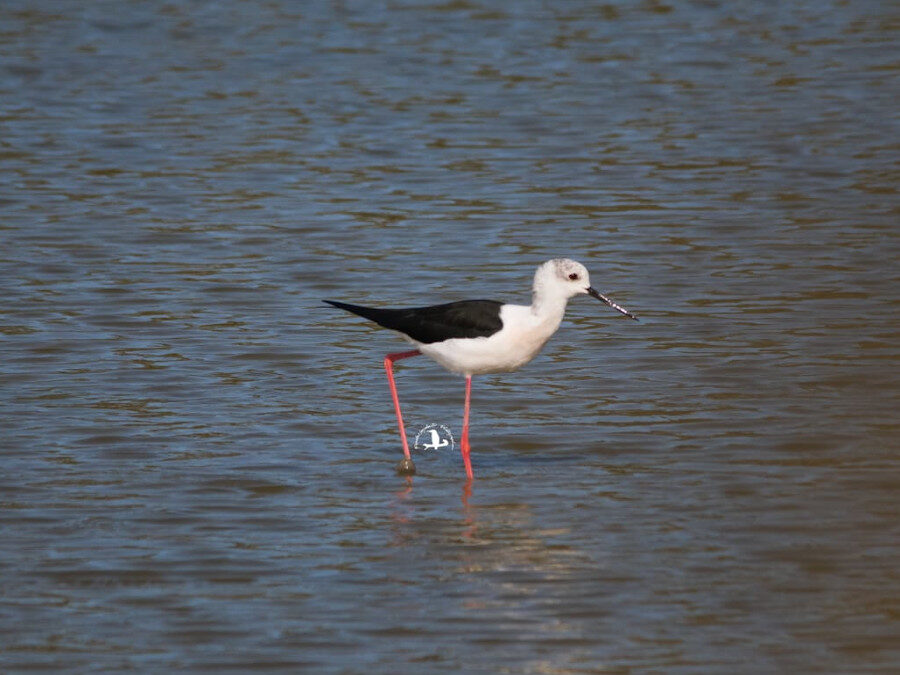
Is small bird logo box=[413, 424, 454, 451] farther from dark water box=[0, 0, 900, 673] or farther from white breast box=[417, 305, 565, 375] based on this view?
white breast box=[417, 305, 565, 375]

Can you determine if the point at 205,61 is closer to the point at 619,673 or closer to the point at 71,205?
the point at 71,205

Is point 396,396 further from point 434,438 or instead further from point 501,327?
point 501,327

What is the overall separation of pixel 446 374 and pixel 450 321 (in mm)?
2048

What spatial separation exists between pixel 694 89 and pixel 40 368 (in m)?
11.0

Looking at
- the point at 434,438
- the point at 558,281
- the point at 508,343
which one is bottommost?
the point at 434,438

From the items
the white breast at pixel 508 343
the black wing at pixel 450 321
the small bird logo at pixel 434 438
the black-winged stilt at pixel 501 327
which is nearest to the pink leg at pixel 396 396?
the black-winged stilt at pixel 501 327

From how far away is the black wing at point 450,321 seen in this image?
9.38 m

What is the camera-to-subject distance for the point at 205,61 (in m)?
22.8

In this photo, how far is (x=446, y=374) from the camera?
11516mm

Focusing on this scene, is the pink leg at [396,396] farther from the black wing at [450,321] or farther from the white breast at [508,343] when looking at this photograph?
the white breast at [508,343]

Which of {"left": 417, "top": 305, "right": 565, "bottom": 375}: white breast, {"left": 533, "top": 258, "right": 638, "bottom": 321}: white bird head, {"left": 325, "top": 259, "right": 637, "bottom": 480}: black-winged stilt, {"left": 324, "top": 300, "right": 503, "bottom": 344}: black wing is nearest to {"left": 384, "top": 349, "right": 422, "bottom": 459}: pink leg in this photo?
{"left": 325, "top": 259, "right": 637, "bottom": 480}: black-winged stilt

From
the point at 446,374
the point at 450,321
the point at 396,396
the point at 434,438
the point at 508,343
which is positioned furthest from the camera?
the point at 446,374

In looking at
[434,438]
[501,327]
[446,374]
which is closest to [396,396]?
[434,438]

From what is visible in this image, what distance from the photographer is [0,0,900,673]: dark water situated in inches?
288
